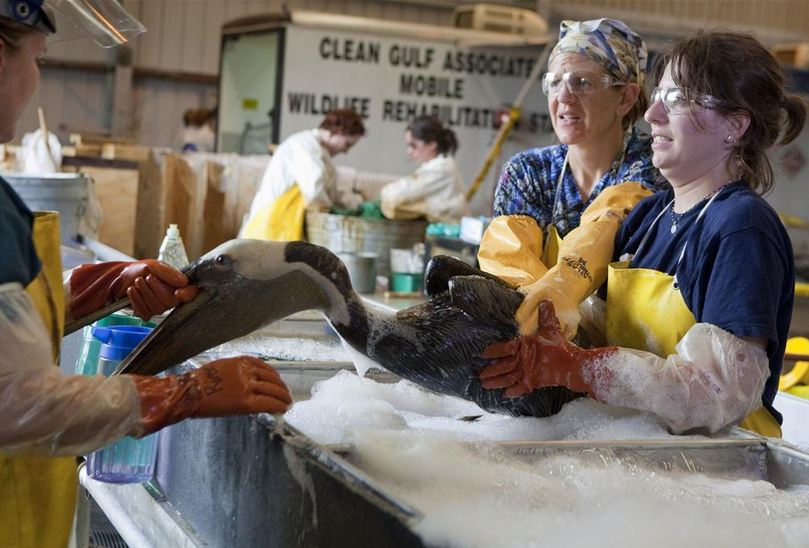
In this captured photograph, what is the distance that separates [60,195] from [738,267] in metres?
3.43

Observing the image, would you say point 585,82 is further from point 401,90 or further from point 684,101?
point 401,90

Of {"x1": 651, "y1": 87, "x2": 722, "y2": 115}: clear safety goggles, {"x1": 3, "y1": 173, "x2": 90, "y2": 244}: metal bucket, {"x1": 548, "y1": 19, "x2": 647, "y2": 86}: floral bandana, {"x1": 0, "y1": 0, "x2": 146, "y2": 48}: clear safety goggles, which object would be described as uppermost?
{"x1": 548, "y1": 19, "x2": 647, "y2": 86}: floral bandana

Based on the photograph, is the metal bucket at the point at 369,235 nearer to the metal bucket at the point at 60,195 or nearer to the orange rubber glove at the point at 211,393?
the metal bucket at the point at 60,195

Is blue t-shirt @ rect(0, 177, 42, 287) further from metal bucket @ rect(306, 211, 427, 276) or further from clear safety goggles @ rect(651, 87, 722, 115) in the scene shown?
metal bucket @ rect(306, 211, 427, 276)

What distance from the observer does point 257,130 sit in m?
10.5

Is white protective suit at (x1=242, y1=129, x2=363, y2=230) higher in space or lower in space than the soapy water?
higher

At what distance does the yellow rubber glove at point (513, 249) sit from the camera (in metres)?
2.37

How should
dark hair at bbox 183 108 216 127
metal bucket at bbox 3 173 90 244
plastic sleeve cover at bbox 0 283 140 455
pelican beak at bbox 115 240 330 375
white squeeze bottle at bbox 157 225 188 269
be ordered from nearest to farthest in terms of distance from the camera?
plastic sleeve cover at bbox 0 283 140 455
pelican beak at bbox 115 240 330 375
white squeeze bottle at bbox 157 225 188 269
metal bucket at bbox 3 173 90 244
dark hair at bbox 183 108 216 127

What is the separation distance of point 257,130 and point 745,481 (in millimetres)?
9116

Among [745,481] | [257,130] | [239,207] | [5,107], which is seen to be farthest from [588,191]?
[257,130]

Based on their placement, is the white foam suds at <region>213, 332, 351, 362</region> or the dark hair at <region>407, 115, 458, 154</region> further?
the dark hair at <region>407, 115, 458, 154</region>

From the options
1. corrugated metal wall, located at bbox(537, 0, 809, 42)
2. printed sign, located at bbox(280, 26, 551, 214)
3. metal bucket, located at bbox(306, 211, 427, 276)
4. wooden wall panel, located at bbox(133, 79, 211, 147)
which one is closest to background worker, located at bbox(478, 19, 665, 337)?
metal bucket, located at bbox(306, 211, 427, 276)

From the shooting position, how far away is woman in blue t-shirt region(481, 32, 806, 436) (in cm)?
189

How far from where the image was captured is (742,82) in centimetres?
204
